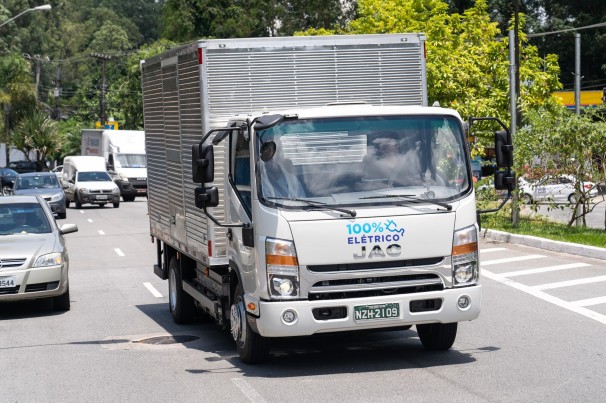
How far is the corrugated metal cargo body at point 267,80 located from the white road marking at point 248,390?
1.75 meters

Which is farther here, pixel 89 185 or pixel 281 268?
pixel 89 185

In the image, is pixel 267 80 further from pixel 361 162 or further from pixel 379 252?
pixel 379 252

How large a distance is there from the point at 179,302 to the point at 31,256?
2287 mm

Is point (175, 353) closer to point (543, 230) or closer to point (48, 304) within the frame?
point (48, 304)

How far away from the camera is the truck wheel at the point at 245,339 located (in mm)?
9867

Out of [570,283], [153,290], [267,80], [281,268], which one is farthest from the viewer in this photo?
[153,290]

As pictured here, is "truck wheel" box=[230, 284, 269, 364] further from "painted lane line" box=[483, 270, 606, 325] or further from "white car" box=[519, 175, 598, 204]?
"white car" box=[519, 175, 598, 204]

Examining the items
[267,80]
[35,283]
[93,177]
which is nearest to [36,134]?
[93,177]

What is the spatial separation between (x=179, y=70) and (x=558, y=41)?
5133cm

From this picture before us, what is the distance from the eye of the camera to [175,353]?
36.4 ft

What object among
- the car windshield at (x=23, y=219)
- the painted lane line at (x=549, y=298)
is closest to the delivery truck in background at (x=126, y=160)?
the painted lane line at (x=549, y=298)

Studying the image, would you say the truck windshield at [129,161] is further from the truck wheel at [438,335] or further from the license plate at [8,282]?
the truck wheel at [438,335]

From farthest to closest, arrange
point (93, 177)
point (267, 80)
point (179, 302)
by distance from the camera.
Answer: point (93, 177) < point (179, 302) < point (267, 80)

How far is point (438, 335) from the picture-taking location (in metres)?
10.4
